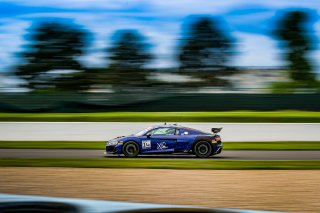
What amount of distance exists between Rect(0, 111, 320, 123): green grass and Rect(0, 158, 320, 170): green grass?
36.1 ft

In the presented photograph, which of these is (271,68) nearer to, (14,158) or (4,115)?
(4,115)

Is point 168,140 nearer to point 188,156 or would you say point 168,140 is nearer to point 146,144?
point 146,144

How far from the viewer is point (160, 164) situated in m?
13.4

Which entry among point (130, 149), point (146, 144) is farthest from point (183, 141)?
point (130, 149)

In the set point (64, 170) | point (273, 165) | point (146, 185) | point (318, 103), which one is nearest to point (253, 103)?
point (318, 103)

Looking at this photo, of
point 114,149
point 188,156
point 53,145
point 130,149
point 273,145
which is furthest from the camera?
point 273,145

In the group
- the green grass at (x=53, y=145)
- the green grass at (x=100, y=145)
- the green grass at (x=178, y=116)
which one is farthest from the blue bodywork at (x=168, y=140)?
the green grass at (x=178, y=116)

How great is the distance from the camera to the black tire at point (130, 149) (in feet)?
51.7

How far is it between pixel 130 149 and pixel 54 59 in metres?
40.2

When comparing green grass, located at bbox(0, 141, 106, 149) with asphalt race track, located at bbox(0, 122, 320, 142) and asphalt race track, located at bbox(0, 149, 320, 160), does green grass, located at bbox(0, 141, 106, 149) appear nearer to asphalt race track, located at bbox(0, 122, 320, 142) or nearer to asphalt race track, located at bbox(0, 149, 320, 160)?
asphalt race track, located at bbox(0, 122, 320, 142)

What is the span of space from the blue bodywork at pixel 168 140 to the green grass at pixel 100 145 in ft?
10.4

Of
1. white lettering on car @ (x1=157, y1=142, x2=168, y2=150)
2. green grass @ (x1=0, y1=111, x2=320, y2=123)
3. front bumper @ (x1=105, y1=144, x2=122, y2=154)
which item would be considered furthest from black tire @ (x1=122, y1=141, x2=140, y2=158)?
green grass @ (x1=0, y1=111, x2=320, y2=123)

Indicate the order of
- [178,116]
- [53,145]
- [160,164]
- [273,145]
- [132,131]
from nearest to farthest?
[160,164] → [53,145] → [273,145] → [132,131] → [178,116]

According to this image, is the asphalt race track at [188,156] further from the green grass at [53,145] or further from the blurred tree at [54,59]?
the blurred tree at [54,59]
